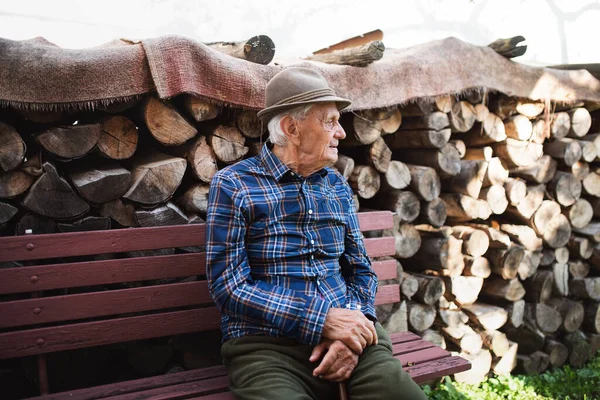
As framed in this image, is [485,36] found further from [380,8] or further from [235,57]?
[235,57]

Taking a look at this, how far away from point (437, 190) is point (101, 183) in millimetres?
2155

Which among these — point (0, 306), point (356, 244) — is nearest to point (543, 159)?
point (356, 244)

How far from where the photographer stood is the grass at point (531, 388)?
3.48 meters

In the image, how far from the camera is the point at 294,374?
1.87 m

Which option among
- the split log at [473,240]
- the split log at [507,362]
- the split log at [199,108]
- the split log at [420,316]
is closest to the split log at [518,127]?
the split log at [473,240]

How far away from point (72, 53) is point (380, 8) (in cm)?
800

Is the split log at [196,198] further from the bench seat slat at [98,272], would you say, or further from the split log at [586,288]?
the split log at [586,288]

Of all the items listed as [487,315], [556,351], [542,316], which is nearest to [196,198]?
[487,315]

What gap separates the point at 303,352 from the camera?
1.92 meters

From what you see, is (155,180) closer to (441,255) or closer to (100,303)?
(100,303)

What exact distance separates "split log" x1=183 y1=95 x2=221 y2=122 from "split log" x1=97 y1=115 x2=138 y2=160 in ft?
0.91

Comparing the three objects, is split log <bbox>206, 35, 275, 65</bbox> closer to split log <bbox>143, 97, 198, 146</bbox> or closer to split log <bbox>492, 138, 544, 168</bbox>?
split log <bbox>143, 97, 198, 146</bbox>

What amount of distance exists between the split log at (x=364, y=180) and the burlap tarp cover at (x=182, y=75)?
390mm

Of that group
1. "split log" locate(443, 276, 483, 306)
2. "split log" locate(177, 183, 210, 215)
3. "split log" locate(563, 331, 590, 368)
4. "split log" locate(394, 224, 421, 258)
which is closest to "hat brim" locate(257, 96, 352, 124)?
"split log" locate(177, 183, 210, 215)
